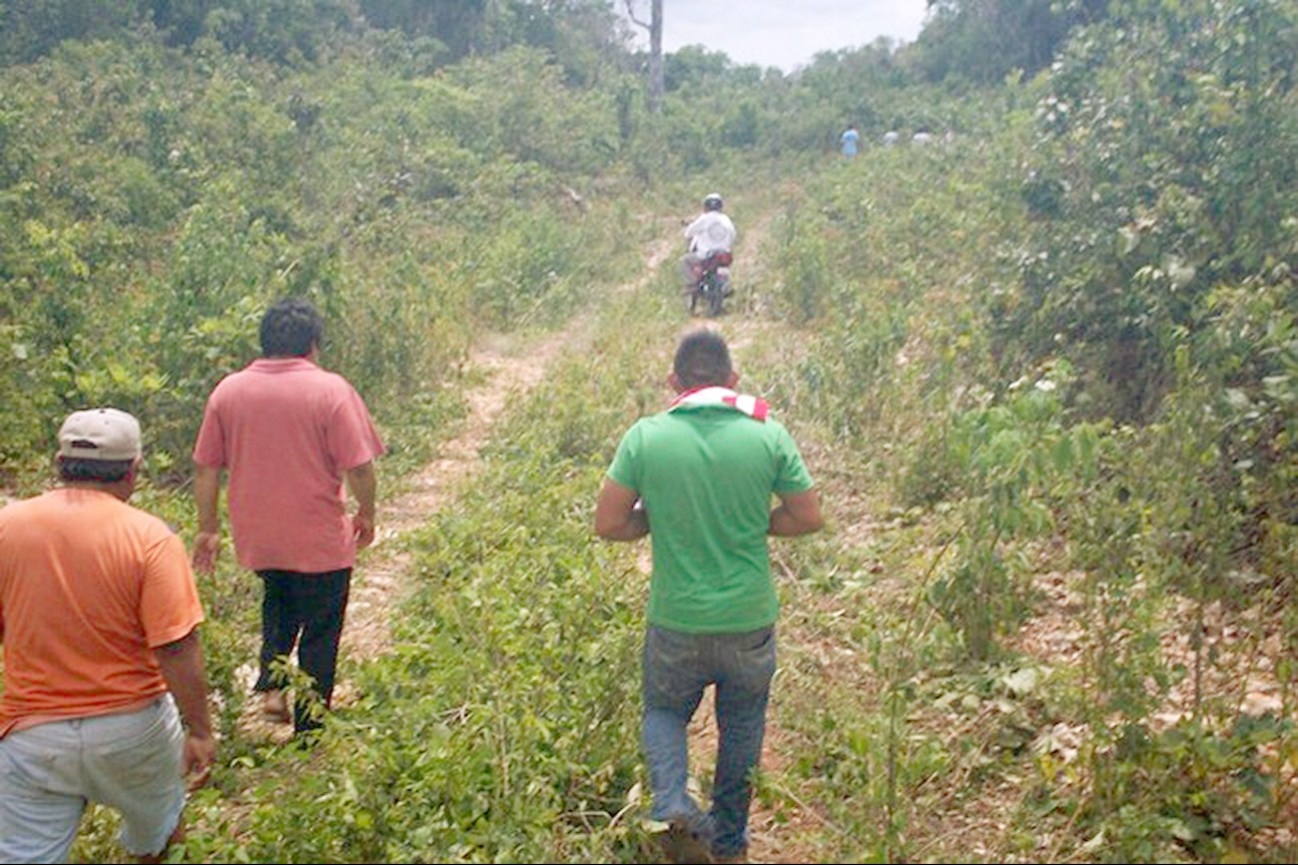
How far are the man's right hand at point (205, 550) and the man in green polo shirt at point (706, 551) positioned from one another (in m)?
1.82

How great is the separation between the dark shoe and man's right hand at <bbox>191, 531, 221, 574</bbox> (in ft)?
7.30

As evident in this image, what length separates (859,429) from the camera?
26.5ft

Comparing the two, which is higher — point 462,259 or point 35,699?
point 462,259

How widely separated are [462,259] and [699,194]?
10.2 metres

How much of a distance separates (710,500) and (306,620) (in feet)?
6.42

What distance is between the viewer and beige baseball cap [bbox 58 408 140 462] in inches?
125

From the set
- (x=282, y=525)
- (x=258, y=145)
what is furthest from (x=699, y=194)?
(x=282, y=525)

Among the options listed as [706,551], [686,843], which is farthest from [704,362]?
[686,843]

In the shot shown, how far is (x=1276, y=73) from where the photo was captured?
7.16 meters

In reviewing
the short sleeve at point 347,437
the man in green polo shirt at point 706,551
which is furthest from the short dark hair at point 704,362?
the short sleeve at point 347,437

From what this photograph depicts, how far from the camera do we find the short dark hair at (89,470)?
3.17 meters

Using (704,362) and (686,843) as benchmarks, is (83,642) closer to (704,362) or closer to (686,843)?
(686,843)

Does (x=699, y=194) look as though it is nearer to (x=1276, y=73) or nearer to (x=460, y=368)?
(x=460, y=368)

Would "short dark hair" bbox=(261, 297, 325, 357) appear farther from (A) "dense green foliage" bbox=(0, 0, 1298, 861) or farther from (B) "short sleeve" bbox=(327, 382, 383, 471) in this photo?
(A) "dense green foliage" bbox=(0, 0, 1298, 861)
